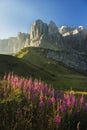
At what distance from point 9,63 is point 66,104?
4720cm

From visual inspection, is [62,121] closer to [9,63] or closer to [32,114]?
[32,114]

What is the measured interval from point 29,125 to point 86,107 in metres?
2.56

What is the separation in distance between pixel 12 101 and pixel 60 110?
155cm

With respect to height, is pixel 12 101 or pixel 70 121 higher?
pixel 12 101

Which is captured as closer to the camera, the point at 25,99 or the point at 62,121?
the point at 62,121

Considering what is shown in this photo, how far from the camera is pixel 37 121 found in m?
8.79

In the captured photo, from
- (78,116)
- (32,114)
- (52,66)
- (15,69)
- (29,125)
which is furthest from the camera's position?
(52,66)

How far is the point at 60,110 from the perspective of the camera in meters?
9.13

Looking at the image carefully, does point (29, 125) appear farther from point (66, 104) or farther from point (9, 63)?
point (9, 63)

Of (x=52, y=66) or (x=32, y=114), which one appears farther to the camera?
(x=52, y=66)

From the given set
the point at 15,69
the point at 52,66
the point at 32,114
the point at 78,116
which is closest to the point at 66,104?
the point at 78,116

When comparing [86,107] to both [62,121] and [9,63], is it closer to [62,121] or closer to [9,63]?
[62,121]

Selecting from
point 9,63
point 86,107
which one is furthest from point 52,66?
point 86,107

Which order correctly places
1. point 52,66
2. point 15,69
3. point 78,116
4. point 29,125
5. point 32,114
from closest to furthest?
point 29,125, point 32,114, point 78,116, point 15,69, point 52,66
